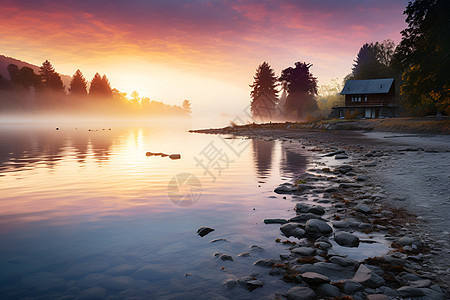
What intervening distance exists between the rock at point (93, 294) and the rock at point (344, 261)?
381 cm

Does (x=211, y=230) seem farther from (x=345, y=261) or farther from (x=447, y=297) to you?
(x=447, y=297)

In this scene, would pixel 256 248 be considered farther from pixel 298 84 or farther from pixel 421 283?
pixel 298 84

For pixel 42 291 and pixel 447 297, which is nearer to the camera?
pixel 447 297

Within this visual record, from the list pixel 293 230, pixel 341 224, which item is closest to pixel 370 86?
pixel 341 224

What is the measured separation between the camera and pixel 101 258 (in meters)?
5.93

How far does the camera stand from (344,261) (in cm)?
510

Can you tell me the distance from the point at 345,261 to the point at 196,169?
13128 millimetres

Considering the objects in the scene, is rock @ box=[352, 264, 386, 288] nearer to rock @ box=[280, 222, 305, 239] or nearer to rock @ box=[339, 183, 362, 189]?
rock @ box=[280, 222, 305, 239]

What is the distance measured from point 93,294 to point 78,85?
15267cm

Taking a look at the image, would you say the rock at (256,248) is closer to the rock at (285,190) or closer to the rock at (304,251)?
the rock at (304,251)

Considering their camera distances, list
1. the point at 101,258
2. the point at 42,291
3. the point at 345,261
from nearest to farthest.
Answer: the point at 42,291 < the point at 345,261 < the point at 101,258

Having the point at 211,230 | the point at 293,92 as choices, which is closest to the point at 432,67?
the point at 211,230

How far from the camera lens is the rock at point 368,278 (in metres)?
4.39

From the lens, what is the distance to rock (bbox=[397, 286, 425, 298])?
4023mm
